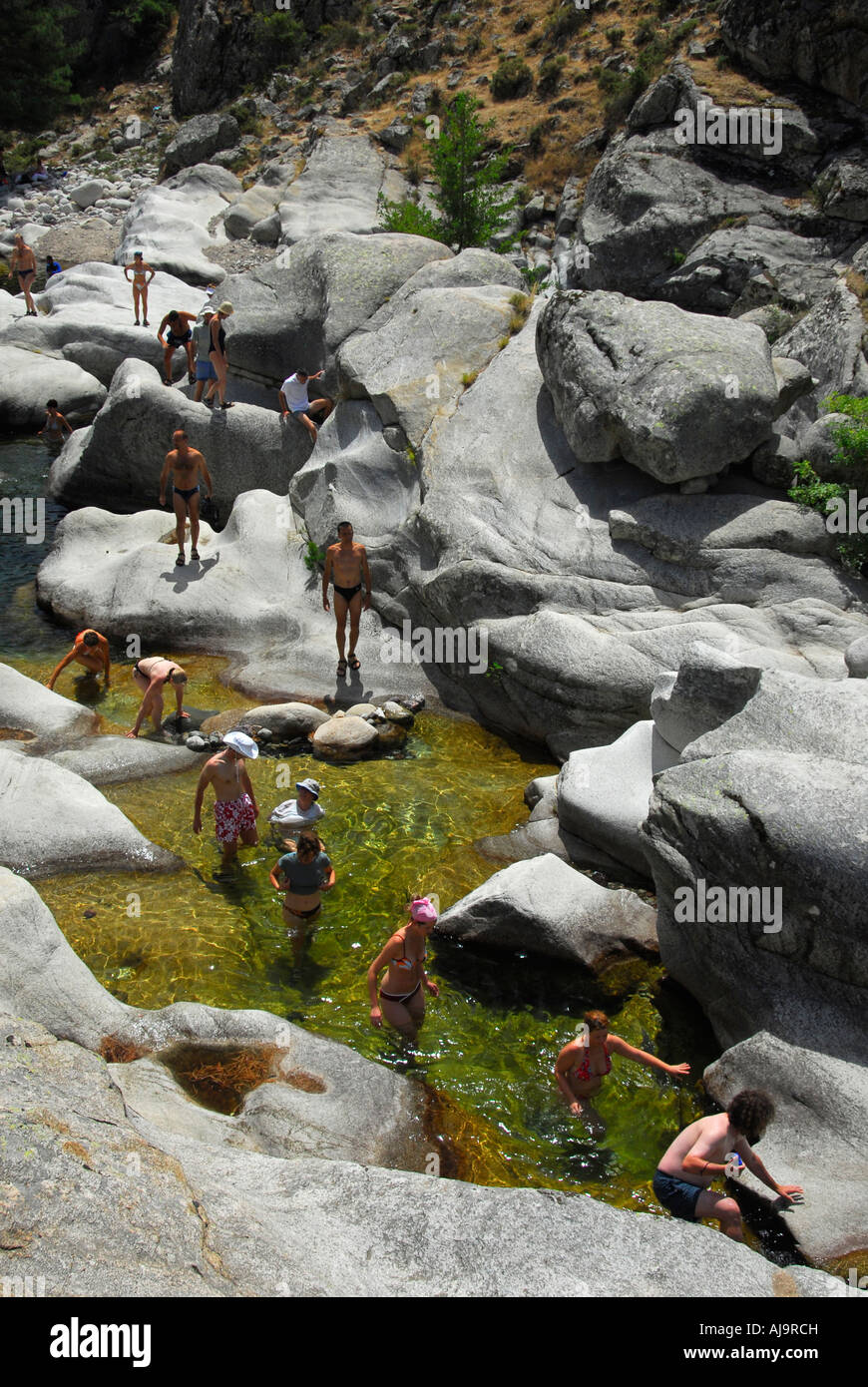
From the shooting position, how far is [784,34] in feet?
85.6

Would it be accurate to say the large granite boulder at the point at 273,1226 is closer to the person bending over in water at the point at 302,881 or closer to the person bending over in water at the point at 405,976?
the person bending over in water at the point at 405,976

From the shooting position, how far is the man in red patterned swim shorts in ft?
32.8

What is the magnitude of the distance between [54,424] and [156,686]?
13.3 metres

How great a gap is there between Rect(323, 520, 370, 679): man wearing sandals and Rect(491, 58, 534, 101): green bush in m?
31.0

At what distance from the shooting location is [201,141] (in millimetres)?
40875

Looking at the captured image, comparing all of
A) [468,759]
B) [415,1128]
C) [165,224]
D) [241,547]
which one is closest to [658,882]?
[415,1128]

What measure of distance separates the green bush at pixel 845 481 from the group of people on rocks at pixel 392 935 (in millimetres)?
5919

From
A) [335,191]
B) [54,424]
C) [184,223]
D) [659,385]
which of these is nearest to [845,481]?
[659,385]

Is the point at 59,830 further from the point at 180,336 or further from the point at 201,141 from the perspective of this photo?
the point at 201,141

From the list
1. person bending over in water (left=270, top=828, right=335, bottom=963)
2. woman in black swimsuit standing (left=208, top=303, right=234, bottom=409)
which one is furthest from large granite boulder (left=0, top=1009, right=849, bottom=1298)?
Answer: woman in black swimsuit standing (left=208, top=303, right=234, bottom=409)

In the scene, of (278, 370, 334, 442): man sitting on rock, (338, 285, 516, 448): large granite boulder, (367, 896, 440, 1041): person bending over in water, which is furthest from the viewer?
(278, 370, 334, 442): man sitting on rock

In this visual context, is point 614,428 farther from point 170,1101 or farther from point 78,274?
point 78,274

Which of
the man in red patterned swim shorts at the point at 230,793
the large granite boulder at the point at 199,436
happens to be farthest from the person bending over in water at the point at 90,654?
the large granite boulder at the point at 199,436

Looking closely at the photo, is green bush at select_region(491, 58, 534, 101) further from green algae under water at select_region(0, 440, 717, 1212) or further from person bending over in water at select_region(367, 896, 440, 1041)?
person bending over in water at select_region(367, 896, 440, 1041)
